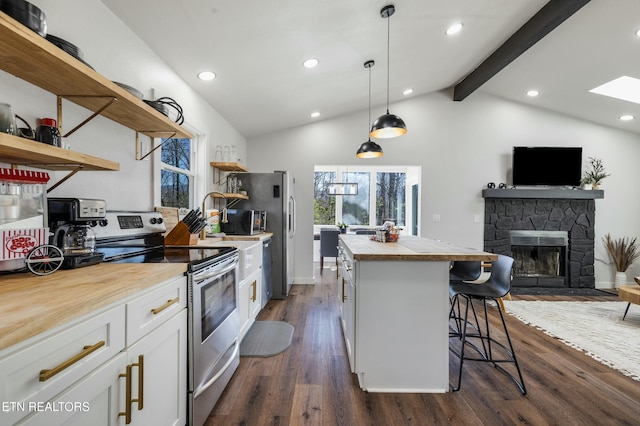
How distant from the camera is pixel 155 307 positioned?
1.16 meters

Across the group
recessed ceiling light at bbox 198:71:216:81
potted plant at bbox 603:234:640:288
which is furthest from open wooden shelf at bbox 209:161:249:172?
potted plant at bbox 603:234:640:288

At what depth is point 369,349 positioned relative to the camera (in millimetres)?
1872

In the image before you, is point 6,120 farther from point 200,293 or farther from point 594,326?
point 594,326

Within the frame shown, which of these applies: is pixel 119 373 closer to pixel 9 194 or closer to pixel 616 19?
pixel 9 194

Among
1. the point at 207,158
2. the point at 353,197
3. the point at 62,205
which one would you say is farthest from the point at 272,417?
the point at 353,197

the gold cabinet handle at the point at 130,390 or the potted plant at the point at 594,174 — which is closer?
the gold cabinet handle at the point at 130,390

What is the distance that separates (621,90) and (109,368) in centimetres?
593

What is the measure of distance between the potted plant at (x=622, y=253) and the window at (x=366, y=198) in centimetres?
356

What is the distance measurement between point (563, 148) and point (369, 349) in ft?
15.8

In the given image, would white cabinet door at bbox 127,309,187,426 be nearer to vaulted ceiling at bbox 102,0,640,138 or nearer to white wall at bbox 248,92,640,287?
vaulted ceiling at bbox 102,0,640,138

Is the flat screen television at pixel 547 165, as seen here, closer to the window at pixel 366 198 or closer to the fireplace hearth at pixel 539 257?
the fireplace hearth at pixel 539 257

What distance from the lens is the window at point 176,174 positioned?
101 inches

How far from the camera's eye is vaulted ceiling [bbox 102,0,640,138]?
2.08m

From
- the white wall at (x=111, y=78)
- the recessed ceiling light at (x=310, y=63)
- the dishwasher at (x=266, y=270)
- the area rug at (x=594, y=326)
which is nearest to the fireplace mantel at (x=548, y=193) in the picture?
the area rug at (x=594, y=326)
